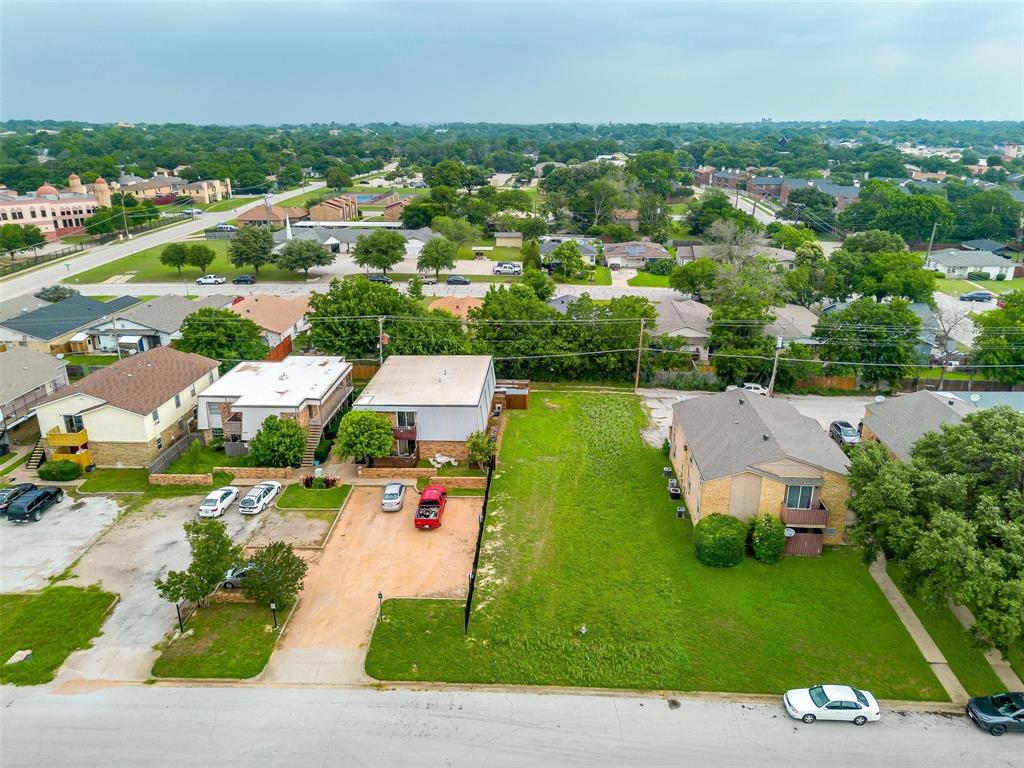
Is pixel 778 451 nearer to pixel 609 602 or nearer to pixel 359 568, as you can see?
pixel 609 602

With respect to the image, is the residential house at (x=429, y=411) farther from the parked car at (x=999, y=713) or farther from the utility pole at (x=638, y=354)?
the parked car at (x=999, y=713)

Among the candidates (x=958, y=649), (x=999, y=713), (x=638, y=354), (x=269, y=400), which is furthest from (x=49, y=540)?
(x=958, y=649)

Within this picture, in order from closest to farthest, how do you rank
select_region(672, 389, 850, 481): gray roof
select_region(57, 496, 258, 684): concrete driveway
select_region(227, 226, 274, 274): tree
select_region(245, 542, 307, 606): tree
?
1. select_region(57, 496, 258, 684): concrete driveway
2. select_region(245, 542, 307, 606): tree
3. select_region(672, 389, 850, 481): gray roof
4. select_region(227, 226, 274, 274): tree

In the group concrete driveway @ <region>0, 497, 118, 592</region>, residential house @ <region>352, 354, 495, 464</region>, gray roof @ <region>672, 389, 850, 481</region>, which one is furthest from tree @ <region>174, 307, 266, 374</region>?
gray roof @ <region>672, 389, 850, 481</region>

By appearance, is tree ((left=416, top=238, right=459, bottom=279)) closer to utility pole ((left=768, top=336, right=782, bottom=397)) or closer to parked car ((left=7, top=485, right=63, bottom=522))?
utility pole ((left=768, top=336, right=782, bottom=397))

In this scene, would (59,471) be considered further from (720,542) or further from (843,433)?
(843,433)

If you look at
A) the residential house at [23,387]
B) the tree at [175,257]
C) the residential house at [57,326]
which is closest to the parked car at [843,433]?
the residential house at [23,387]

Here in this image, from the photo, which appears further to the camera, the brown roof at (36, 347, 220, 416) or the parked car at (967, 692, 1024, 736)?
the brown roof at (36, 347, 220, 416)
